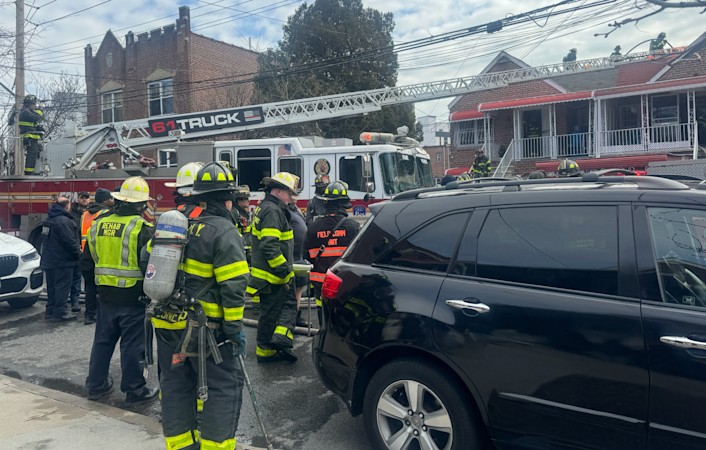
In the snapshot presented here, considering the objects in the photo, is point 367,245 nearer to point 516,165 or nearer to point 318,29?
point 516,165

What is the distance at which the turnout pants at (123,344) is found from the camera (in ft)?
14.2

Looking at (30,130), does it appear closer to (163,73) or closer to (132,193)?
(132,193)

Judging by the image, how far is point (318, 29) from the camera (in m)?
22.7

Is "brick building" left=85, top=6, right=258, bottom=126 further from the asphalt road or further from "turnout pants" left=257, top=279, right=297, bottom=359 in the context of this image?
"turnout pants" left=257, top=279, right=297, bottom=359

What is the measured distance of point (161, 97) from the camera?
23.4 metres

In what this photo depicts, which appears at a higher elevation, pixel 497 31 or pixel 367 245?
pixel 497 31

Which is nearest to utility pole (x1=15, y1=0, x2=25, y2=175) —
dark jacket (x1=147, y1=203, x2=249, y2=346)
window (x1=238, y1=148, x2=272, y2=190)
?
window (x1=238, y1=148, x2=272, y2=190)

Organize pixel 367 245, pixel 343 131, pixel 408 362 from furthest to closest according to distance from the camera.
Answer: pixel 343 131 < pixel 367 245 < pixel 408 362

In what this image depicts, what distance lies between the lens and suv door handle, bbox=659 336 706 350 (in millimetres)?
2270

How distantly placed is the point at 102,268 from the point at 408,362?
279 cm

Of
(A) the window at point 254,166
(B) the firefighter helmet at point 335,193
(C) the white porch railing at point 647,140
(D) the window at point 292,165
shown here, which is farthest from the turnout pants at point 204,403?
(C) the white porch railing at point 647,140

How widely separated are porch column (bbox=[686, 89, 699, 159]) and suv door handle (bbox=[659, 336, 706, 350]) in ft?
53.3

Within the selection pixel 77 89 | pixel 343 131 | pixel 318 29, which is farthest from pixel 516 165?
pixel 77 89

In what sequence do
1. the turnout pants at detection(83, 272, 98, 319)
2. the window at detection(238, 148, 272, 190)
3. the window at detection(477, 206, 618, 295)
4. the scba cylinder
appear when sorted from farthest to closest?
the window at detection(238, 148, 272, 190) < the turnout pants at detection(83, 272, 98, 319) < the scba cylinder < the window at detection(477, 206, 618, 295)
